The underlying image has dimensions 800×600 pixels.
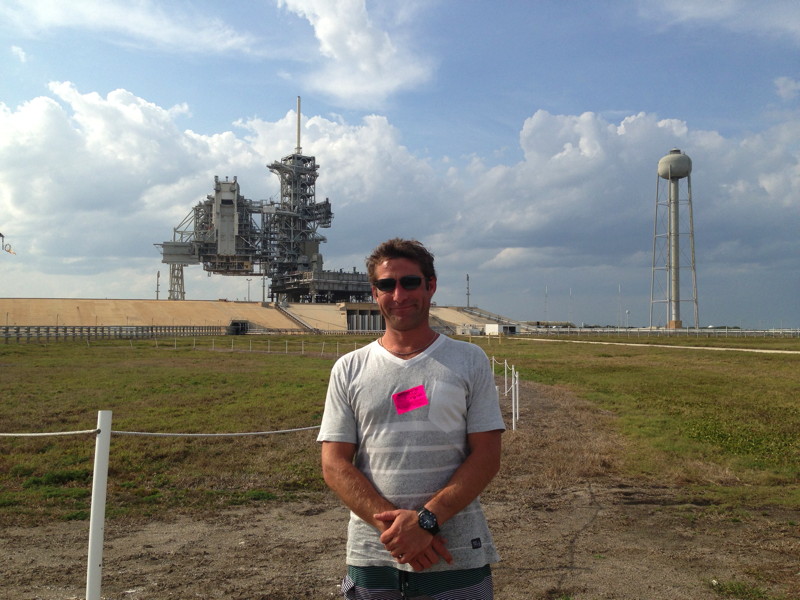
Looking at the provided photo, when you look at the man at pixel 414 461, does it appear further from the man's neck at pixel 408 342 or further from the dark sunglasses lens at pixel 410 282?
the dark sunglasses lens at pixel 410 282

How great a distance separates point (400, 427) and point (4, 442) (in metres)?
11.5

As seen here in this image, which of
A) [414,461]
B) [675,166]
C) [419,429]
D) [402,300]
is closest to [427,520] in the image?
[414,461]

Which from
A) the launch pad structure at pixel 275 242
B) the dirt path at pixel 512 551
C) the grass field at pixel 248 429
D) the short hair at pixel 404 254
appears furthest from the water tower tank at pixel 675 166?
the short hair at pixel 404 254

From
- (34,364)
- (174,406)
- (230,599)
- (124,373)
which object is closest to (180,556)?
(230,599)

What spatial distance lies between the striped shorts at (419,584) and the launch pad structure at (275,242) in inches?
3581

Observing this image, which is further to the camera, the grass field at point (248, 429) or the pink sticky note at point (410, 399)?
the grass field at point (248, 429)

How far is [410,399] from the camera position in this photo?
3.17 m

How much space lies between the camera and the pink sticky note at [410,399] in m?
3.16

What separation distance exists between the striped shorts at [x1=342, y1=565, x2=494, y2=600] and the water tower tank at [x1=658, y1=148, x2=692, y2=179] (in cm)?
8916

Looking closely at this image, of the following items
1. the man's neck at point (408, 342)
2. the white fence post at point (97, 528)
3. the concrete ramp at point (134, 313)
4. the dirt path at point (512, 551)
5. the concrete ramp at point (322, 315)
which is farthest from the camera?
the concrete ramp at point (322, 315)

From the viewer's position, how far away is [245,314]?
80250 mm

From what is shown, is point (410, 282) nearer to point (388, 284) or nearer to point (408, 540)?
point (388, 284)

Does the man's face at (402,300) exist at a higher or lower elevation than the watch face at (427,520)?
higher

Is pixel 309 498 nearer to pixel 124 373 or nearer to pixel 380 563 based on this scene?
pixel 380 563
